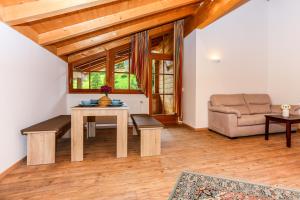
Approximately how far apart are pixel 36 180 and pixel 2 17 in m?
1.89

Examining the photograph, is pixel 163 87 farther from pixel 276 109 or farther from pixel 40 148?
pixel 40 148

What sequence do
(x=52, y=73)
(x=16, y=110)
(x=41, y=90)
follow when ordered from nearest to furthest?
(x=16, y=110) < (x=41, y=90) < (x=52, y=73)

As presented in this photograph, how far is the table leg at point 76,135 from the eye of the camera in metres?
2.51

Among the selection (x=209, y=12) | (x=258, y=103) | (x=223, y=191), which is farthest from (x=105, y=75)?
(x=258, y=103)

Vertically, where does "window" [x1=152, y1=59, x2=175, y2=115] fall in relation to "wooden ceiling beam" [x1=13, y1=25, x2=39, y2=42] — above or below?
below

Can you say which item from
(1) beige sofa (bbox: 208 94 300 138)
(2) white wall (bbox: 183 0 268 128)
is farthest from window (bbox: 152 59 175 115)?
(1) beige sofa (bbox: 208 94 300 138)

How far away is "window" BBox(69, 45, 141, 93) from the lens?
4.75 meters

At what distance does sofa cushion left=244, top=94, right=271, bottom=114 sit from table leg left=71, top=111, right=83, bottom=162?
153 inches

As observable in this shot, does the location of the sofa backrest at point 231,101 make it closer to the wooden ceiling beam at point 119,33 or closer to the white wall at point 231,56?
the white wall at point 231,56

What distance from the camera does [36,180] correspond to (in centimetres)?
197

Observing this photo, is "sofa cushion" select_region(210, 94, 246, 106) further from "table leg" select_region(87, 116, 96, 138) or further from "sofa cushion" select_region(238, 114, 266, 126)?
"table leg" select_region(87, 116, 96, 138)

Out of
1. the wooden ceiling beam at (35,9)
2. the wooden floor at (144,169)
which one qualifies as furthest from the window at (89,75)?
the wooden ceiling beam at (35,9)

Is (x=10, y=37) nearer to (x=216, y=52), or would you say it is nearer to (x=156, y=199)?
(x=156, y=199)

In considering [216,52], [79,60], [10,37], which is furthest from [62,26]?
[216,52]
